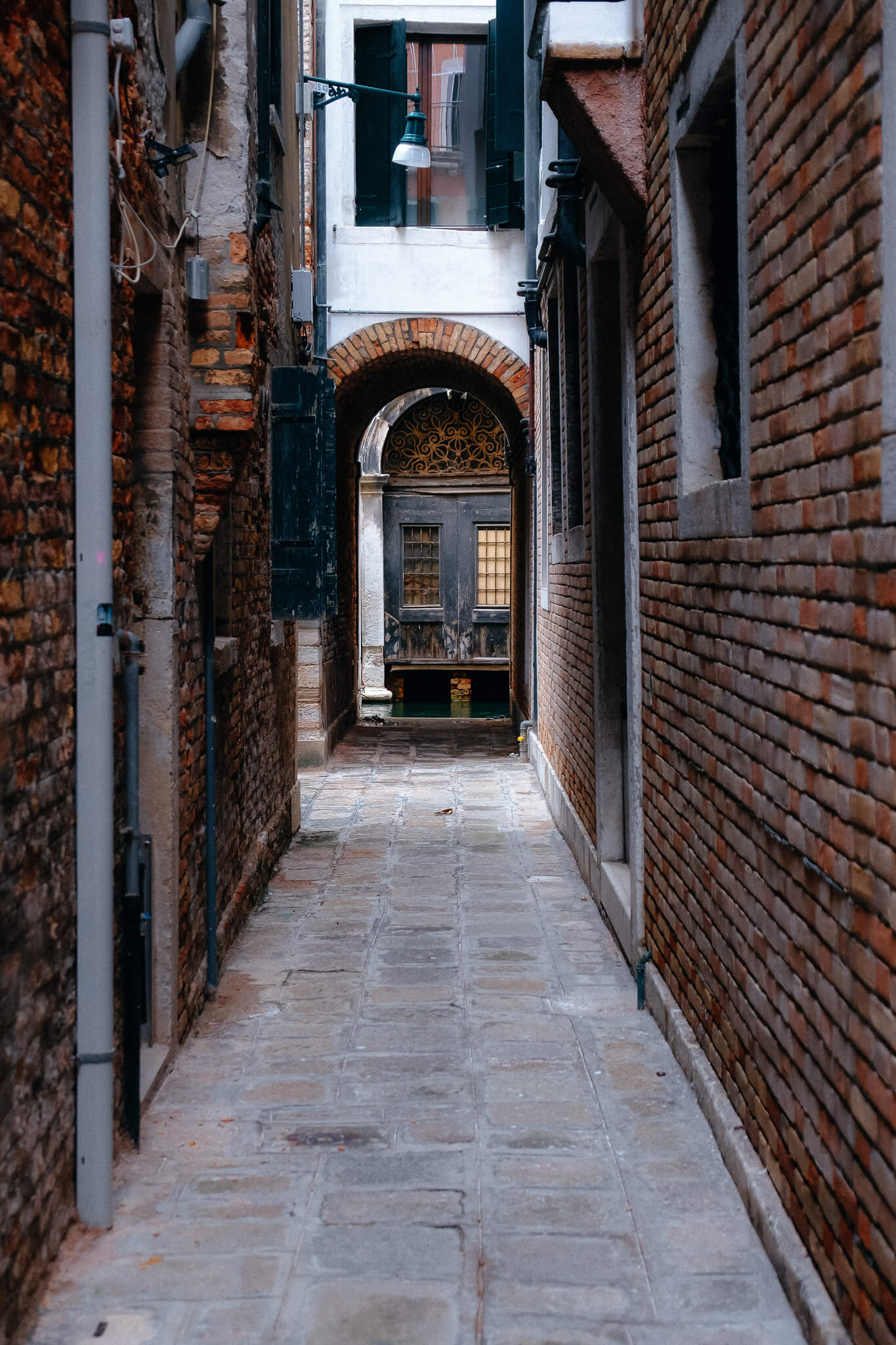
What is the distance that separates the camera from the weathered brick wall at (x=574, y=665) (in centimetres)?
732

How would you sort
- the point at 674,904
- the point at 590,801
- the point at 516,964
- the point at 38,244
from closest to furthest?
the point at 38,244
the point at 674,904
the point at 516,964
the point at 590,801

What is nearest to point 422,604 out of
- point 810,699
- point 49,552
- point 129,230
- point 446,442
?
point 446,442

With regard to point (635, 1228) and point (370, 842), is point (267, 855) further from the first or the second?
point (635, 1228)

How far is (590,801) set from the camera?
7258mm

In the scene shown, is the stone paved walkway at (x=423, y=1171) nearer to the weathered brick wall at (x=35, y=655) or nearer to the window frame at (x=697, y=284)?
the weathered brick wall at (x=35, y=655)

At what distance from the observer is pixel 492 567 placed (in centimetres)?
2562

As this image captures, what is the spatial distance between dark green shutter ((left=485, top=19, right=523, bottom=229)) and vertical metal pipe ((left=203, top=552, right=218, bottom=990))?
827cm

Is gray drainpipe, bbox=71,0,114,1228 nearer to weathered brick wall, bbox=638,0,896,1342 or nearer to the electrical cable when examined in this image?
the electrical cable

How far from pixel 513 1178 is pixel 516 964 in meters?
2.16

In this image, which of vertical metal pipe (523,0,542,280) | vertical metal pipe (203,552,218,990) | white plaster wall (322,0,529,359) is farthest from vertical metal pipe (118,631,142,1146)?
white plaster wall (322,0,529,359)

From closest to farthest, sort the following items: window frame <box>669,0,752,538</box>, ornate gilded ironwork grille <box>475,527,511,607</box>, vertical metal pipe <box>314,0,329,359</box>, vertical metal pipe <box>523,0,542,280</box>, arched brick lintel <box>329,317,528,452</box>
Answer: window frame <box>669,0,752,538</box>, vertical metal pipe <box>523,0,542,280</box>, vertical metal pipe <box>314,0,329,359</box>, arched brick lintel <box>329,317,528,452</box>, ornate gilded ironwork grille <box>475,527,511,607</box>

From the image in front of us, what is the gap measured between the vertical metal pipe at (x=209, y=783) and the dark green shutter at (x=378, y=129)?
850 centimetres

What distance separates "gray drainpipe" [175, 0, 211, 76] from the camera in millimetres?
5047

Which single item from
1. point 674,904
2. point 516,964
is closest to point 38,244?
point 674,904
